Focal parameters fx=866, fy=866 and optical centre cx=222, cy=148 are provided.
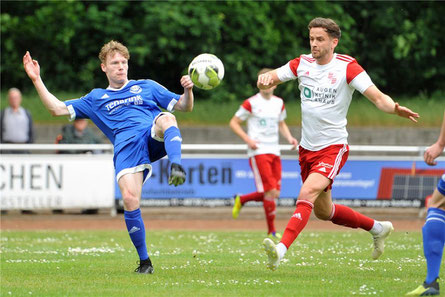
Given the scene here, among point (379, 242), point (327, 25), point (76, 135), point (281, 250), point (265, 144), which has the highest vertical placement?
Answer: point (327, 25)

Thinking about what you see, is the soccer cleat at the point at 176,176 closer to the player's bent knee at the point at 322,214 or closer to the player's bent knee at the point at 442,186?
the player's bent knee at the point at 322,214

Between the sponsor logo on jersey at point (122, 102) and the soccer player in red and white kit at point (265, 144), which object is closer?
the sponsor logo on jersey at point (122, 102)

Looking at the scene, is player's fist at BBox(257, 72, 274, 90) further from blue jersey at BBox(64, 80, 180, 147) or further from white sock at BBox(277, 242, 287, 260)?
white sock at BBox(277, 242, 287, 260)

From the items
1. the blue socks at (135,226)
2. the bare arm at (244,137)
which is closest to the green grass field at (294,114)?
the bare arm at (244,137)

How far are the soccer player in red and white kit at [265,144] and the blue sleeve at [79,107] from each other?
212 inches

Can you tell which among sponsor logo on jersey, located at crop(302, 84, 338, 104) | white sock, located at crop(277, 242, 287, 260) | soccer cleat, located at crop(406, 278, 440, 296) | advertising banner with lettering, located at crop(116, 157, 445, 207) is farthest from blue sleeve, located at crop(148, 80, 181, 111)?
advertising banner with lettering, located at crop(116, 157, 445, 207)

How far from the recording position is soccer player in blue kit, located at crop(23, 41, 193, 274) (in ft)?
28.3

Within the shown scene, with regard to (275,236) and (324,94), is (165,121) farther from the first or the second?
(275,236)

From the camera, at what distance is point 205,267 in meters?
9.35

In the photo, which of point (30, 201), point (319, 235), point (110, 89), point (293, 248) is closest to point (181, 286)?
point (110, 89)

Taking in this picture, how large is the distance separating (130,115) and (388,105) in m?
2.64

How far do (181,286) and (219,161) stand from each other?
10.6 metres

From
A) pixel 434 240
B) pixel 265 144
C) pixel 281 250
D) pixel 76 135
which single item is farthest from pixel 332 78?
A: pixel 76 135

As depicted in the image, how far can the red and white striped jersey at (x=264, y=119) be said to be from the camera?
47.3 feet
